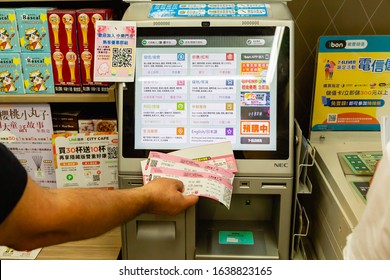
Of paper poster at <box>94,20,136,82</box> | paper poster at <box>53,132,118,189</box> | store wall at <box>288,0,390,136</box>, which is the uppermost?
store wall at <box>288,0,390,136</box>

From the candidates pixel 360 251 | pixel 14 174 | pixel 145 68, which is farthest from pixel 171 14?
pixel 360 251

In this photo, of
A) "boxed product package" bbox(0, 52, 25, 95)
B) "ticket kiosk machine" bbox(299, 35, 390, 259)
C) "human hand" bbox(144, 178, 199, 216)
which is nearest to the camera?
"human hand" bbox(144, 178, 199, 216)

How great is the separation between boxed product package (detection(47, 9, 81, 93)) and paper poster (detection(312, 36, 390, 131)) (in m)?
0.94

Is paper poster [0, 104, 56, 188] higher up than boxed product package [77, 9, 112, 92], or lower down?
lower down

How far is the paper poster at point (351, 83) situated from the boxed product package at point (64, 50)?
0.94m

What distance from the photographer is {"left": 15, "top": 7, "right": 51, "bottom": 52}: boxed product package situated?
1.57 m

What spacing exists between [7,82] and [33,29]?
0.24 meters

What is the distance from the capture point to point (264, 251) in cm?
145

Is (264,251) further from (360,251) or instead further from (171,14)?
(171,14)

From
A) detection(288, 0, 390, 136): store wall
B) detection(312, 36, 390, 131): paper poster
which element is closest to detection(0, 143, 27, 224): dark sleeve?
detection(312, 36, 390, 131): paper poster

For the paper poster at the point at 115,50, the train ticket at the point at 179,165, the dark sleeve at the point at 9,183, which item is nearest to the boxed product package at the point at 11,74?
the paper poster at the point at 115,50

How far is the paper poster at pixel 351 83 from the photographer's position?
166cm

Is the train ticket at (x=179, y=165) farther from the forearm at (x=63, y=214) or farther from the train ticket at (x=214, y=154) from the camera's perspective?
the forearm at (x=63, y=214)

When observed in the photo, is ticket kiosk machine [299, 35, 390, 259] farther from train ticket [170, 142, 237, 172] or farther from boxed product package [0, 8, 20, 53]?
boxed product package [0, 8, 20, 53]
